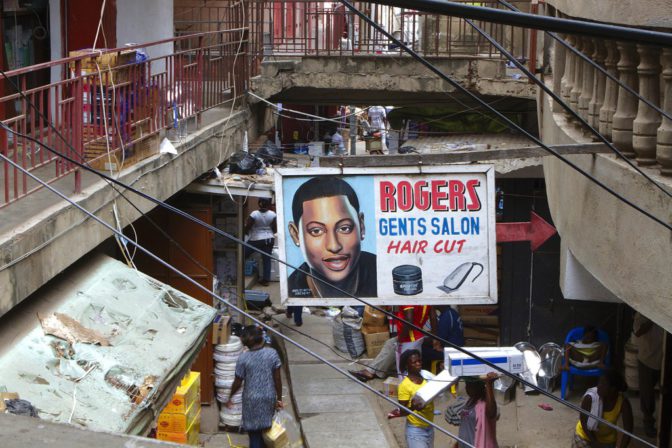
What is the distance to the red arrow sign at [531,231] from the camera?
9555mm

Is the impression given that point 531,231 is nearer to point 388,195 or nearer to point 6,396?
point 388,195

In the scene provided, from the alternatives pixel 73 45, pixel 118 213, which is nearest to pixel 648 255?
pixel 118 213

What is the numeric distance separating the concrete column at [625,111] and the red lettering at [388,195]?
355 cm

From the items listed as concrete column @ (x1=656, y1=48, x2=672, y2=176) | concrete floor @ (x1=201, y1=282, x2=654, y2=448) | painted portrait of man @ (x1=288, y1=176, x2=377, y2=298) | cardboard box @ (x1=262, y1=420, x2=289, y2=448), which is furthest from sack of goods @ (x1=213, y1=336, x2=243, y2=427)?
concrete column @ (x1=656, y1=48, x2=672, y2=176)

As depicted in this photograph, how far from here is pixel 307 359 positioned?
14031 millimetres

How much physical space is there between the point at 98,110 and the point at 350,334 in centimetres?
617

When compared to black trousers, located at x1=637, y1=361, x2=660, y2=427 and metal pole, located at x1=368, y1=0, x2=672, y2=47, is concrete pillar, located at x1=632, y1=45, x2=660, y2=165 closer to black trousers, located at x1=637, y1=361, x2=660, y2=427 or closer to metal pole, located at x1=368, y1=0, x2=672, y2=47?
metal pole, located at x1=368, y1=0, x2=672, y2=47

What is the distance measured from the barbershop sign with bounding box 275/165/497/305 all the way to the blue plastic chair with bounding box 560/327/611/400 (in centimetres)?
349

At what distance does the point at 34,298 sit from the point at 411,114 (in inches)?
388

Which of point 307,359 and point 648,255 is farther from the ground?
point 648,255

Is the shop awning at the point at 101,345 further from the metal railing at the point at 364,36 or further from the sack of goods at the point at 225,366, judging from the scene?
the metal railing at the point at 364,36

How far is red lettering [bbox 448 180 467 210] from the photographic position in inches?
358

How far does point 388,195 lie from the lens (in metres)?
9.11

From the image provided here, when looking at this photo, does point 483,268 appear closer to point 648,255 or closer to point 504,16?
point 648,255
